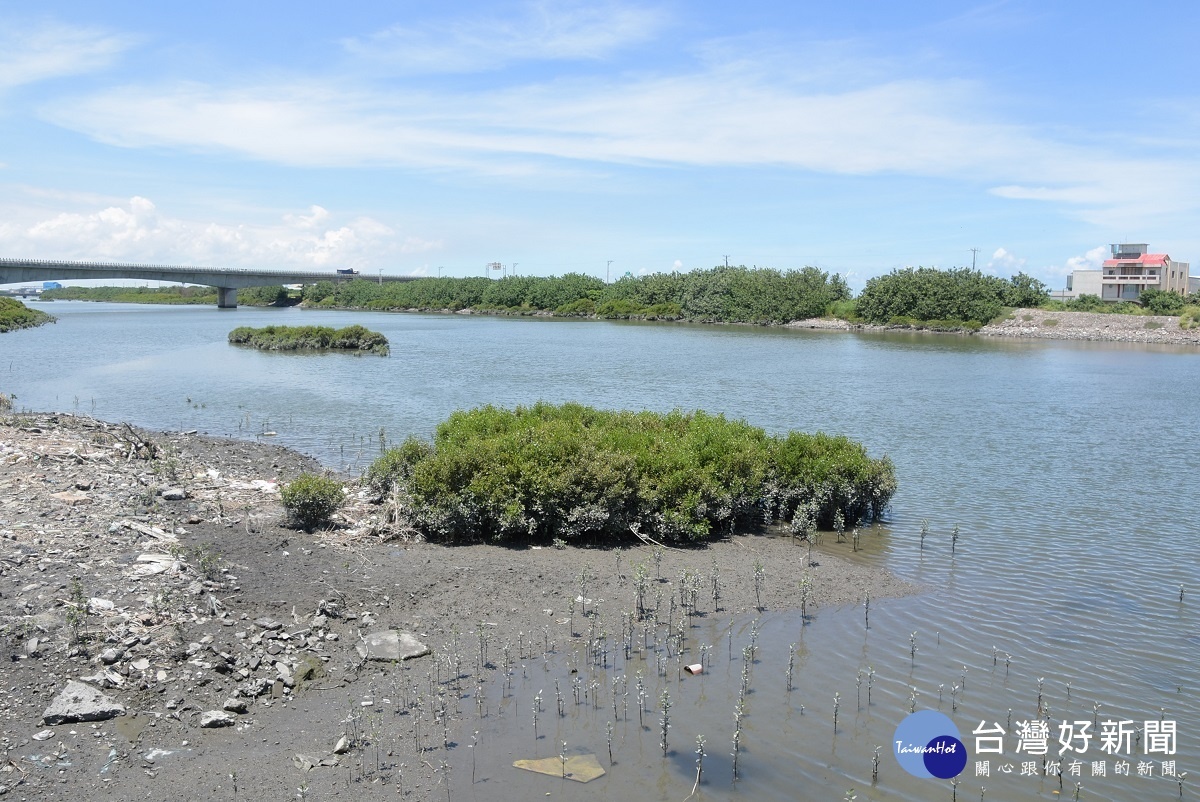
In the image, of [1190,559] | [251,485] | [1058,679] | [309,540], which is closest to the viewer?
[1058,679]

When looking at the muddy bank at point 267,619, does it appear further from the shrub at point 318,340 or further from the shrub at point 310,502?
the shrub at point 318,340

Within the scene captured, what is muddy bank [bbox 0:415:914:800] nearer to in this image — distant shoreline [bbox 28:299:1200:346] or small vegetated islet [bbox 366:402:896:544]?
small vegetated islet [bbox 366:402:896:544]

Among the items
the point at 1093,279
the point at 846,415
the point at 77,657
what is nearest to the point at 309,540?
the point at 77,657

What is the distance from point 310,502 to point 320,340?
56714mm

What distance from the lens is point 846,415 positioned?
3484 cm

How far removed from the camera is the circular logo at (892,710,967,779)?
927cm

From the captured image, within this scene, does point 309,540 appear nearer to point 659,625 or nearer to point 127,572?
point 127,572

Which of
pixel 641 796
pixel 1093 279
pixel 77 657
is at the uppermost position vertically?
pixel 1093 279

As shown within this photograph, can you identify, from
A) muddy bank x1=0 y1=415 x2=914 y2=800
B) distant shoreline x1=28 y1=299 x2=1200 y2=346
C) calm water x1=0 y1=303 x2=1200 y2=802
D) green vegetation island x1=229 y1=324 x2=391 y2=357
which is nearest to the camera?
muddy bank x1=0 y1=415 x2=914 y2=800

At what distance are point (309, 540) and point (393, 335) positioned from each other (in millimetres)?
78712

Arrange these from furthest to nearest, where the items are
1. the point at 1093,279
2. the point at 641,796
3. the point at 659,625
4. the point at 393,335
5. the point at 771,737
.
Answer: the point at 1093,279, the point at 393,335, the point at 659,625, the point at 771,737, the point at 641,796

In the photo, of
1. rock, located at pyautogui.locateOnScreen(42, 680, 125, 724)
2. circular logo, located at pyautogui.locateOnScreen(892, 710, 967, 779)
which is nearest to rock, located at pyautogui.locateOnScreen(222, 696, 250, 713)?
rock, located at pyautogui.locateOnScreen(42, 680, 125, 724)

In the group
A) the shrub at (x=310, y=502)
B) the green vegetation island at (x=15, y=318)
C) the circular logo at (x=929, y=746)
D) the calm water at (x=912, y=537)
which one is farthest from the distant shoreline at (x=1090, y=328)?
the green vegetation island at (x=15, y=318)

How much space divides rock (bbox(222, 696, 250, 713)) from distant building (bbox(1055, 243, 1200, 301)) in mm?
159133
